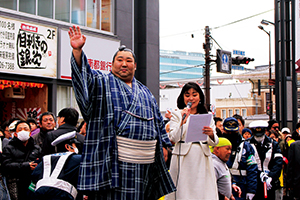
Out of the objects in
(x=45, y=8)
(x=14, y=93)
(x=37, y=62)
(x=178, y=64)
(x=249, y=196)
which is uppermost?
(x=178, y=64)

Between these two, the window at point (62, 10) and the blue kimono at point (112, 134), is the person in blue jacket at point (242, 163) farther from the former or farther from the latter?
the window at point (62, 10)

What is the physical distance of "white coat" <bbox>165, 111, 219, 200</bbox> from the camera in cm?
382

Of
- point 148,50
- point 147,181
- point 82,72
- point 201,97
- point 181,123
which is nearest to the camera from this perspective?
point 82,72

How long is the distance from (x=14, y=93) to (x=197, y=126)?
11.6 meters

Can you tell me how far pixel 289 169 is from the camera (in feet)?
23.6

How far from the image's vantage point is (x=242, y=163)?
18.8 feet

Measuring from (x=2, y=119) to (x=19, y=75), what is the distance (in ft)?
11.0

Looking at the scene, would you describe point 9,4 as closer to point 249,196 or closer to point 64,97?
point 64,97

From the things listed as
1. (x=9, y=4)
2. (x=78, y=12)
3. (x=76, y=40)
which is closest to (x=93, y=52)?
(x=78, y=12)

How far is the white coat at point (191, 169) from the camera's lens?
3.82 m

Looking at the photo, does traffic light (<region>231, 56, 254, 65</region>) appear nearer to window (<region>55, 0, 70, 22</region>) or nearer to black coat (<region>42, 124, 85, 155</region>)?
window (<region>55, 0, 70, 22</region>)

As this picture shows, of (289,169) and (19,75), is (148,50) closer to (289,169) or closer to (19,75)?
(19,75)

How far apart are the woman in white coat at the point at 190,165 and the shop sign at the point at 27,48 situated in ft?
30.8

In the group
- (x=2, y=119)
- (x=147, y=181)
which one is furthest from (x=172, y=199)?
(x=2, y=119)
